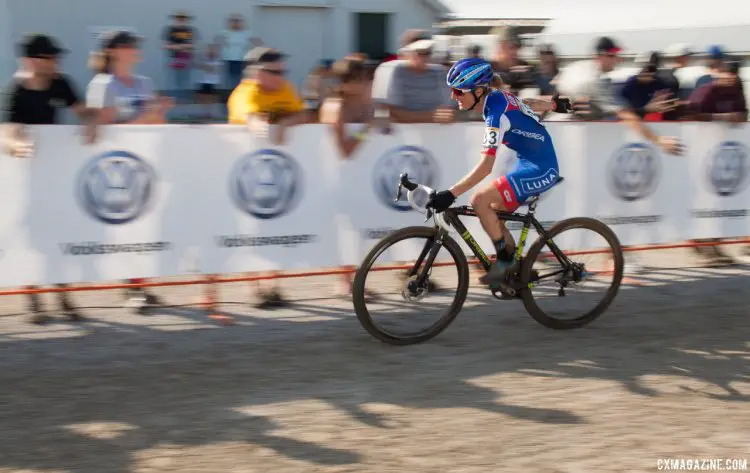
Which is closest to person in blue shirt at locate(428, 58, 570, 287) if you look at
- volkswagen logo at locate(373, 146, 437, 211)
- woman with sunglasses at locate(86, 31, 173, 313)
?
volkswagen logo at locate(373, 146, 437, 211)

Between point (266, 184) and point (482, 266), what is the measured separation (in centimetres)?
178

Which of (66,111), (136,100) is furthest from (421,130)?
(66,111)

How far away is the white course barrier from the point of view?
23.7ft

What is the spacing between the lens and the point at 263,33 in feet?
66.5

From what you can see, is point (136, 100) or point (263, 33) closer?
point (136, 100)

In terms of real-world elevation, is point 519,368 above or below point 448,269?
below

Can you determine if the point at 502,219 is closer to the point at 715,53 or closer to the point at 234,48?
the point at 715,53

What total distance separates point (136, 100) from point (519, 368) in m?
3.70

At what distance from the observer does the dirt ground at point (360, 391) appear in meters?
4.86

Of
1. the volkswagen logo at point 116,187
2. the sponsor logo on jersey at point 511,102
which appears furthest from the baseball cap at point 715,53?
the volkswagen logo at point 116,187

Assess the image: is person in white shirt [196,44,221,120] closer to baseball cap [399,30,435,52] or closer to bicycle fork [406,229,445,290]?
baseball cap [399,30,435,52]

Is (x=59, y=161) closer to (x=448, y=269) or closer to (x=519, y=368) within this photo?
(x=448, y=269)

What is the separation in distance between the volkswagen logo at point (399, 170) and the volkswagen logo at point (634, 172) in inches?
70.8

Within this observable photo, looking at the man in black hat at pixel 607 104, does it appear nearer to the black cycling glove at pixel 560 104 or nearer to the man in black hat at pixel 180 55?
the black cycling glove at pixel 560 104
